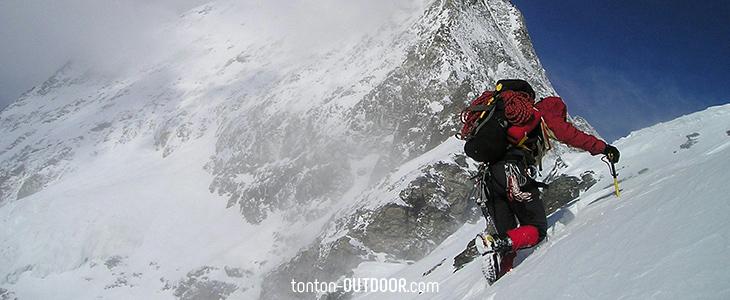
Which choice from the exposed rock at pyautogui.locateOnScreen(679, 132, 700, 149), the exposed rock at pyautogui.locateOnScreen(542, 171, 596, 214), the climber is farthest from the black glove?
the exposed rock at pyautogui.locateOnScreen(542, 171, 596, 214)

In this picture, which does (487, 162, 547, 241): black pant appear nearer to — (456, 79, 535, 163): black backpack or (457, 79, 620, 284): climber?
(457, 79, 620, 284): climber

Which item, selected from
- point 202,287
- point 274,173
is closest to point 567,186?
point 202,287

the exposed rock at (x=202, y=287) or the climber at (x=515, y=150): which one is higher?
the climber at (x=515, y=150)

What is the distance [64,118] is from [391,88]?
372ft

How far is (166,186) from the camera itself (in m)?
80.8

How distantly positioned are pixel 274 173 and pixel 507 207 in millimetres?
69820

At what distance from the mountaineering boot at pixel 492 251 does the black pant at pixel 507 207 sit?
28 cm

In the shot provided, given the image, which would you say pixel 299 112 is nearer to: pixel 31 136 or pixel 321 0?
pixel 321 0

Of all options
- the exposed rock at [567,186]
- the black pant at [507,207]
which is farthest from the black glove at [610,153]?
the exposed rock at [567,186]

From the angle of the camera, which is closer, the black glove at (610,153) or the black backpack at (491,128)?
the black backpack at (491,128)

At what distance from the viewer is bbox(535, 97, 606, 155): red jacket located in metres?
4.78

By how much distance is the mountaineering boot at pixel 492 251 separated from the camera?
435 cm

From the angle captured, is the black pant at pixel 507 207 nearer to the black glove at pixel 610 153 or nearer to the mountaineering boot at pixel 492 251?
the mountaineering boot at pixel 492 251

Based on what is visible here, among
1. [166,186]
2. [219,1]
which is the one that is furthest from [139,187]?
[219,1]
